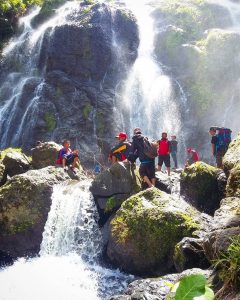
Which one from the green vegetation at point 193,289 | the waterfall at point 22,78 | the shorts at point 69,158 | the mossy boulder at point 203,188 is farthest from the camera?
the waterfall at point 22,78

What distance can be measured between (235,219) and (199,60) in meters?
27.5

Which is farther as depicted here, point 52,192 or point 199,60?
point 199,60

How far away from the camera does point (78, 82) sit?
96.1 ft

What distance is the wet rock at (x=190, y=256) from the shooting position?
7227mm

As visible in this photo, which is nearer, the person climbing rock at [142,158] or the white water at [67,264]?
the white water at [67,264]

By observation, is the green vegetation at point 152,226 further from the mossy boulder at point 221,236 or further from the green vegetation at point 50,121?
the green vegetation at point 50,121

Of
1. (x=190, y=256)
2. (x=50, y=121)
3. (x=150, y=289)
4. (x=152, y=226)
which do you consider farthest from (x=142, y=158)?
(x=50, y=121)

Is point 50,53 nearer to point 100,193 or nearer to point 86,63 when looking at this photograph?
point 86,63

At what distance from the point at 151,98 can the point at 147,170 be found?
18516 millimetres

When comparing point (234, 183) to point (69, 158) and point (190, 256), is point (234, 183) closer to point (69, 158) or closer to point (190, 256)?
point (190, 256)

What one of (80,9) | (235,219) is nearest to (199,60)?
(80,9)

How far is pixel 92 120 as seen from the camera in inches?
1080

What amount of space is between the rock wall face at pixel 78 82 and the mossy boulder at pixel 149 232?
50.4 feet

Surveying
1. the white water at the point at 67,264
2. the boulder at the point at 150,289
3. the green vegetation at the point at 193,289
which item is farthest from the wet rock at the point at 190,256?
the green vegetation at the point at 193,289
